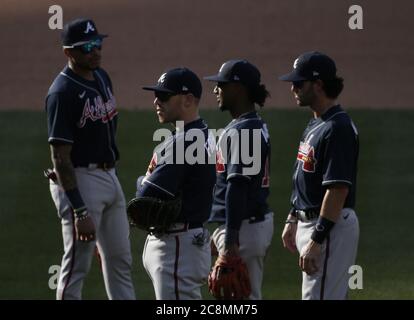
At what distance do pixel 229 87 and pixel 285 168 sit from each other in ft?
16.9

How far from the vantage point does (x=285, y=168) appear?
35.8 feet

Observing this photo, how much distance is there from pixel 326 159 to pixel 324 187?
6.0 inches

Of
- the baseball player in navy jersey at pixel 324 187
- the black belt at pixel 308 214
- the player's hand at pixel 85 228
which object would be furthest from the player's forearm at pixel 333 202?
the player's hand at pixel 85 228

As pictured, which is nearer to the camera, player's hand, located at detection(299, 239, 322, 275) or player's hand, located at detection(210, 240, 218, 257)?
player's hand, located at detection(299, 239, 322, 275)

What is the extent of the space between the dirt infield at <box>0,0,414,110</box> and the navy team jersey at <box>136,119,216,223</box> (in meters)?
8.38

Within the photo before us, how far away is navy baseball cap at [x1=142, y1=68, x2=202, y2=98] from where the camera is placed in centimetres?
555

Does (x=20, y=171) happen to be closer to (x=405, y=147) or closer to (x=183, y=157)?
(x=405, y=147)

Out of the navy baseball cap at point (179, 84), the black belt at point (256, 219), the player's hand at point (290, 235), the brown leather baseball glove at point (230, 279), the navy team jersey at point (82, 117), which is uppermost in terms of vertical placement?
the navy baseball cap at point (179, 84)

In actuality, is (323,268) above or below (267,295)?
above

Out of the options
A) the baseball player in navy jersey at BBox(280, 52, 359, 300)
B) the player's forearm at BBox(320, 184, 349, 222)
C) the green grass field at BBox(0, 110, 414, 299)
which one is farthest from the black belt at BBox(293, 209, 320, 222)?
the green grass field at BBox(0, 110, 414, 299)

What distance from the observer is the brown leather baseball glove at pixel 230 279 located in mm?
5445

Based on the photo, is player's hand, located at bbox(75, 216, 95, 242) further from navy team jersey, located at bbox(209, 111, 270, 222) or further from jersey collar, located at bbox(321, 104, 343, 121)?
jersey collar, located at bbox(321, 104, 343, 121)

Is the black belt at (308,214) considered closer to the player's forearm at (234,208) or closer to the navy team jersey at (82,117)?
the player's forearm at (234,208)

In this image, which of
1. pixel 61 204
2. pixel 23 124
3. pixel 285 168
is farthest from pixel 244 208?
pixel 23 124
